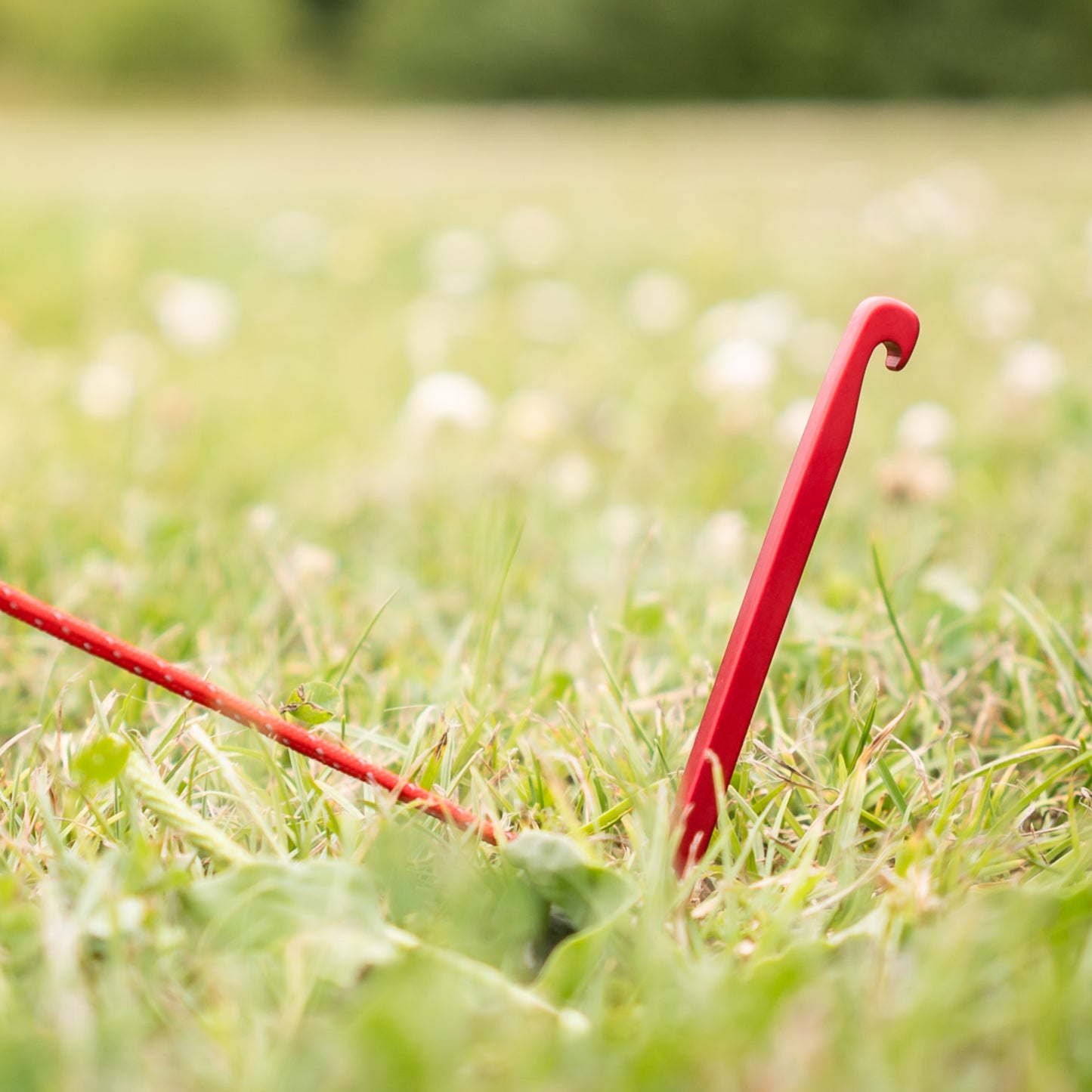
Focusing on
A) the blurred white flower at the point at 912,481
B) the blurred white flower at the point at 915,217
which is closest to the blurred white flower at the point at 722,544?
the blurred white flower at the point at 912,481

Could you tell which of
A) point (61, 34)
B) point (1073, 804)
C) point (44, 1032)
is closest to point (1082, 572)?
point (1073, 804)

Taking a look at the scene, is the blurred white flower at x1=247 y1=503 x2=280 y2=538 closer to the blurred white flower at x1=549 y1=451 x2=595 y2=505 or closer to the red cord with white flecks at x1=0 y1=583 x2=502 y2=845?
the blurred white flower at x1=549 y1=451 x2=595 y2=505

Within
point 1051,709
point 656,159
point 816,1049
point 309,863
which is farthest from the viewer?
point 656,159

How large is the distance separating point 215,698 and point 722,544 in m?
0.62

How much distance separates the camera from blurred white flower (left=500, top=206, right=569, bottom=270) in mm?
2957

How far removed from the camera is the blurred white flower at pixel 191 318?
202 cm

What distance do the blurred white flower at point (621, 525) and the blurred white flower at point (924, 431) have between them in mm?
354

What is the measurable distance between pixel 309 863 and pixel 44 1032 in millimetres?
119

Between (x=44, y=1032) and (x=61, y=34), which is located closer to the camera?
(x=44, y=1032)

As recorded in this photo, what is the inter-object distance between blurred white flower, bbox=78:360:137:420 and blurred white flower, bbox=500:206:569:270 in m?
1.50

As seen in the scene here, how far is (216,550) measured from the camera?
0.95 m

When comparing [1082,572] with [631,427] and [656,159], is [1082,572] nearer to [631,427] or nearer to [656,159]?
[631,427]

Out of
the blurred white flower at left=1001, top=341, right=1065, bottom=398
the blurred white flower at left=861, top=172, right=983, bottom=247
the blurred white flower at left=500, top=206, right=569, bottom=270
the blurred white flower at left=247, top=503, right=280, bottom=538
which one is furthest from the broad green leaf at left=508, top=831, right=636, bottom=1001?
the blurred white flower at left=500, top=206, right=569, bottom=270

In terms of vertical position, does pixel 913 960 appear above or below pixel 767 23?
below
